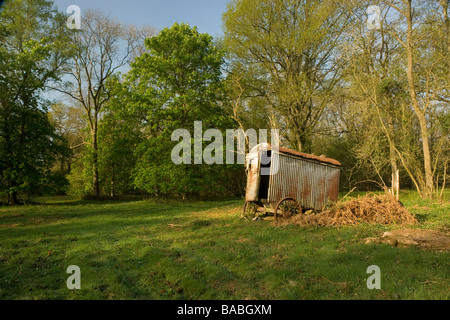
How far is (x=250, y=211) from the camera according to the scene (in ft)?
43.8

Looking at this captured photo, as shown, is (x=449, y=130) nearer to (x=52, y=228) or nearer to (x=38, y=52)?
(x=52, y=228)

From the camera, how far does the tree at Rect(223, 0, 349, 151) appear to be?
856 inches

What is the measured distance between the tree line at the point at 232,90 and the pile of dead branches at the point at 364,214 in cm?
656

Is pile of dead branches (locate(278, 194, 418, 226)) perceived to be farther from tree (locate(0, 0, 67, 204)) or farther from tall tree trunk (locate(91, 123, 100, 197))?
tall tree trunk (locate(91, 123, 100, 197))

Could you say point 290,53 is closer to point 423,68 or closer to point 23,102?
point 423,68

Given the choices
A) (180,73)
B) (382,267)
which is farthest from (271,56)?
(382,267)

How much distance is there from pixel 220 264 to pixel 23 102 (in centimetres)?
2054

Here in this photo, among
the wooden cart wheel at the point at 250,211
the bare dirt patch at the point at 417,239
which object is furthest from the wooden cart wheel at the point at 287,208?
the bare dirt patch at the point at 417,239

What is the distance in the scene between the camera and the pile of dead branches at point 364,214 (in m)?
9.59

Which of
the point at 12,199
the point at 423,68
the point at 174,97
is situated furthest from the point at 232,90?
the point at 12,199

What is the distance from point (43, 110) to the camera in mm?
21281

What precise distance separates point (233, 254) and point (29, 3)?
83.7ft

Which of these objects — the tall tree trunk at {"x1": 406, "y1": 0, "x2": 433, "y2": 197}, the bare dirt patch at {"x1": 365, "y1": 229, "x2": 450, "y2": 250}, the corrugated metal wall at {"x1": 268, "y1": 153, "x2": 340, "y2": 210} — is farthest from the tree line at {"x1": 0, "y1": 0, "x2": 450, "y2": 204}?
the bare dirt patch at {"x1": 365, "y1": 229, "x2": 450, "y2": 250}

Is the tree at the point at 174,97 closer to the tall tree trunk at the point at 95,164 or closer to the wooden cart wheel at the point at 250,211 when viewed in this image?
the tall tree trunk at the point at 95,164
